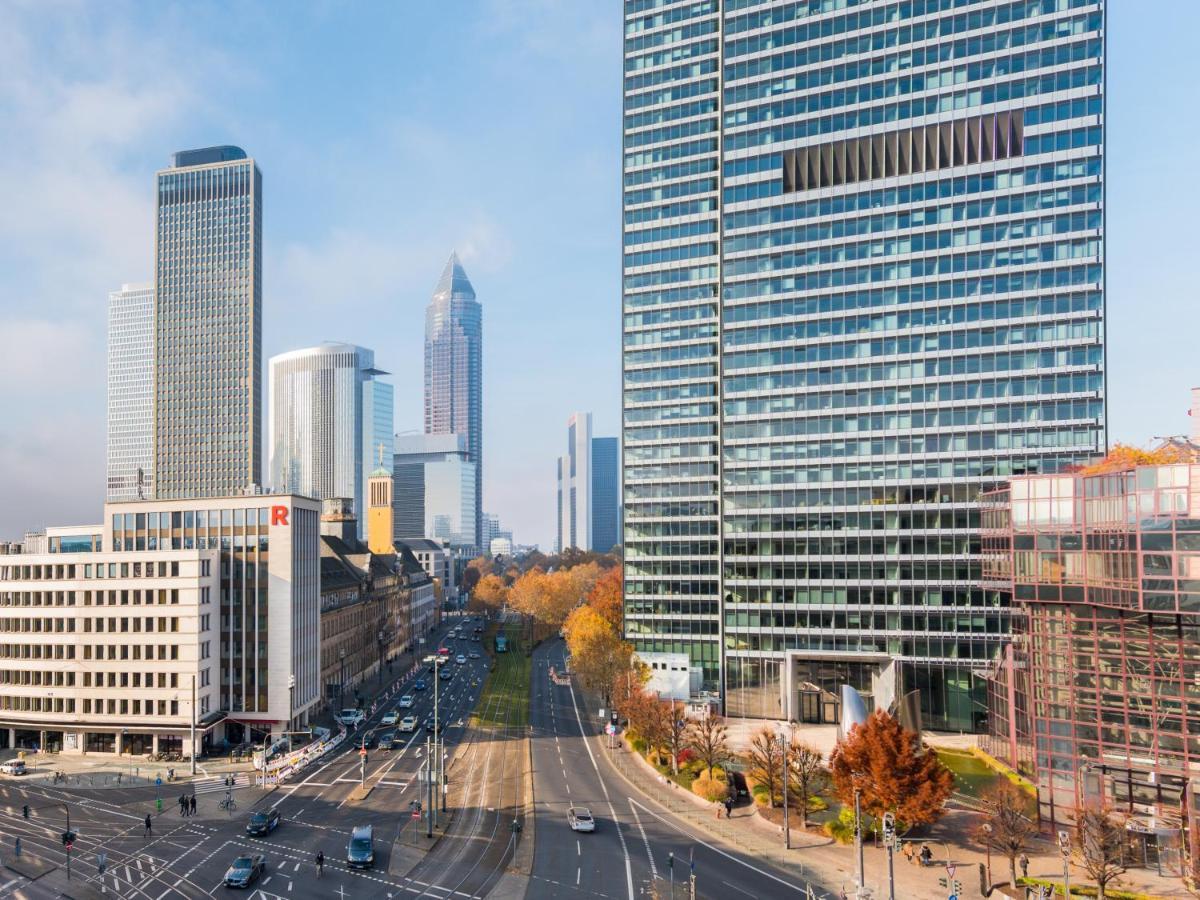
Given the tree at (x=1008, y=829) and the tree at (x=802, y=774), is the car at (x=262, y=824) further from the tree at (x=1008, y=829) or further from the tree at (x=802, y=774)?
the tree at (x=1008, y=829)

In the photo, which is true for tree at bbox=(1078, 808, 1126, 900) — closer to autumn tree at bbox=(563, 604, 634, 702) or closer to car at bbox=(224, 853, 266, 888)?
car at bbox=(224, 853, 266, 888)

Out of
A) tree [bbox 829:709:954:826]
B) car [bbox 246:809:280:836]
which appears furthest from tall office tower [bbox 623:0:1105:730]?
car [bbox 246:809:280:836]

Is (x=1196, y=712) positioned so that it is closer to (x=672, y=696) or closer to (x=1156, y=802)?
(x=1156, y=802)

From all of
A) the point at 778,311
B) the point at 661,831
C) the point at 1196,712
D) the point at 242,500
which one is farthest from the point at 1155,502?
the point at 242,500

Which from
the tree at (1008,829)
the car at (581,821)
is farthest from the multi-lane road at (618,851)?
the tree at (1008,829)

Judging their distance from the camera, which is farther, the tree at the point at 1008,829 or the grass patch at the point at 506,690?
the grass patch at the point at 506,690
